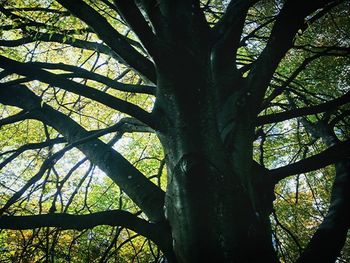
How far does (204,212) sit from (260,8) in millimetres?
4877

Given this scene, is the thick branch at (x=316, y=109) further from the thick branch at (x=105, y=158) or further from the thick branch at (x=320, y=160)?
the thick branch at (x=105, y=158)

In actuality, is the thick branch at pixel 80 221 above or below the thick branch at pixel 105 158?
below

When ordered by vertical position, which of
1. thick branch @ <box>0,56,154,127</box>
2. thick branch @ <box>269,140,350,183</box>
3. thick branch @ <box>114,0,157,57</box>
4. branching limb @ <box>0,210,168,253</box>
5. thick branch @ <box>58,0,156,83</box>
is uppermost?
thick branch @ <box>58,0,156,83</box>

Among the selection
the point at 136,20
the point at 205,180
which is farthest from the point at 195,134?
the point at 136,20

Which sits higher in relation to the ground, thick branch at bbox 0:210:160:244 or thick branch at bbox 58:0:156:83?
thick branch at bbox 58:0:156:83

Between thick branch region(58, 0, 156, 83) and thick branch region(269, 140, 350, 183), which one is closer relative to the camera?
thick branch region(58, 0, 156, 83)

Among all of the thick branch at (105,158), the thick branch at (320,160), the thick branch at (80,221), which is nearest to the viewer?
the thick branch at (80,221)

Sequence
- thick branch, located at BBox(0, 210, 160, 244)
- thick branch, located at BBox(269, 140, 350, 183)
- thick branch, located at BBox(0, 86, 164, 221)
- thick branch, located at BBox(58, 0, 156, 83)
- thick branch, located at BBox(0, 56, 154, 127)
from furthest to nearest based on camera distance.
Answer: thick branch, located at BBox(0, 86, 164, 221) → thick branch, located at BBox(269, 140, 350, 183) → thick branch, located at BBox(58, 0, 156, 83) → thick branch, located at BBox(0, 56, 154, 127) → thick branch, located at BBox(0, 210, 160, 244)

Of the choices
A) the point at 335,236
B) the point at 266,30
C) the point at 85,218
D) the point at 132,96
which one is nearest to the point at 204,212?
the point at 85,218

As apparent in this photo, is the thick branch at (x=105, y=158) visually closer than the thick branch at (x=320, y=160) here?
No

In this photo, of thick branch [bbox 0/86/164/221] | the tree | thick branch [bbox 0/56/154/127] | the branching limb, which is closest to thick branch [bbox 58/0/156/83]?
the tree

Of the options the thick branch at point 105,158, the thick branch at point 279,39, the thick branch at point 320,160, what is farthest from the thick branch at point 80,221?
the thick branch at point 279,39

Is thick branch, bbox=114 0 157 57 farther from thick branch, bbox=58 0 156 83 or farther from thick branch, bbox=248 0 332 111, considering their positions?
thick branch, bbox=248 0 332 111

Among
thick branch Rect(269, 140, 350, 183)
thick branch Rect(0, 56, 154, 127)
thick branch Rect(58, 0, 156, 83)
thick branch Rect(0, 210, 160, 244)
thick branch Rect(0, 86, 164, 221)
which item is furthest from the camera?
Answer: thick branch Rect(0, 86, 164, 221)
